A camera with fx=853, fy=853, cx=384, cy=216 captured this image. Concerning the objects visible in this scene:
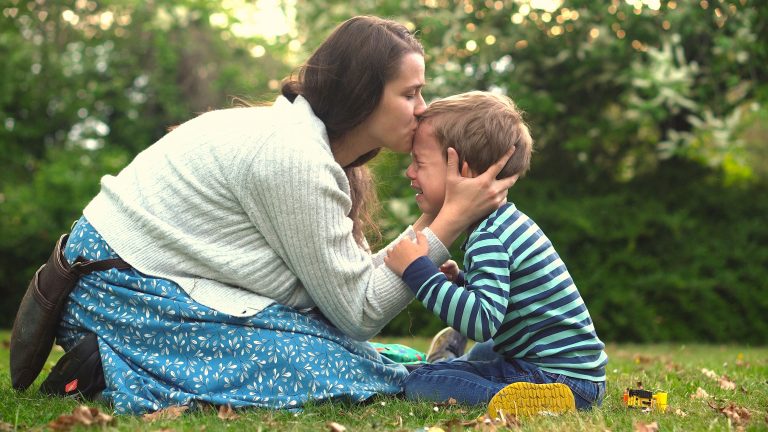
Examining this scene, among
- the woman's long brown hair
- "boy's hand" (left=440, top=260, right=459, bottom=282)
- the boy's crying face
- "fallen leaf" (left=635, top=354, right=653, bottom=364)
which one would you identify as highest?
Answer: the woman's long brown hair

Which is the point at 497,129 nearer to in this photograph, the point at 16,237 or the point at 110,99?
the point at 16,237

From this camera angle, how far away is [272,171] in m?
3.05

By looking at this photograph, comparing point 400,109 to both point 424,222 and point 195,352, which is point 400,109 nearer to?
point 424,222

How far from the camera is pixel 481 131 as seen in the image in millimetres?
3275

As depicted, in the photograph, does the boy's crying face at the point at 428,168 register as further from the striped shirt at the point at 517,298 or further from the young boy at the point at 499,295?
the striped shirt at the point at 517,298

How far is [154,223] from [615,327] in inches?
260

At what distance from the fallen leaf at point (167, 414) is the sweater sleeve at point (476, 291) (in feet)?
3.04

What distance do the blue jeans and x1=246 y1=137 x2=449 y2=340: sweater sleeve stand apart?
34 centimetres

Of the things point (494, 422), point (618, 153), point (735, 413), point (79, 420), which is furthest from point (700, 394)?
point (618, 153)

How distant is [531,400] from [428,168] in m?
0.99

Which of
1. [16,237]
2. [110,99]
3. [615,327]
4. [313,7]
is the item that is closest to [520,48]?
[313,7]

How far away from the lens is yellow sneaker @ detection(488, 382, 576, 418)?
3021mm

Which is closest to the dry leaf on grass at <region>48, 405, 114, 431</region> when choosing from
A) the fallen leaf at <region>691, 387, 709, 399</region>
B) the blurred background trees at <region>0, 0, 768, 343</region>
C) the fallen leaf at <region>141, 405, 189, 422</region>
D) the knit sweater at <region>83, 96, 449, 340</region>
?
the fallen leaf at <region>141, 405, 189, 422</region>

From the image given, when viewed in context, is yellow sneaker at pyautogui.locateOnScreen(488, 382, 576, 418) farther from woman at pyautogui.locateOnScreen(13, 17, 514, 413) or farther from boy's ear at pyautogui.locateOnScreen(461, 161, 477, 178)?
boy's ear at pyautogui.locateOnScreen(461, 161, 477, 178)
